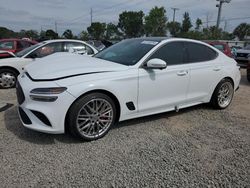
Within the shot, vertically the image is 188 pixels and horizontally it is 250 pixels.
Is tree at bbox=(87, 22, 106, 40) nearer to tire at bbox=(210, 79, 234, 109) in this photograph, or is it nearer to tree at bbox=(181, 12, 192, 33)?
Answer: tree at bbox=(181, 12, 192, 33)

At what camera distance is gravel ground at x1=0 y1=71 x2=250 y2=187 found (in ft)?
9.04

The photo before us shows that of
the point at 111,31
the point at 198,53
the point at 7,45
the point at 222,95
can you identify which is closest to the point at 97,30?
the point at 111,31

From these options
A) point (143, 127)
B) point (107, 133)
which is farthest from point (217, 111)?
point (107, 133)

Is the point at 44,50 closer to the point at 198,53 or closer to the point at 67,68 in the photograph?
the point at 67,68

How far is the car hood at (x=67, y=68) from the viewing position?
341 cm

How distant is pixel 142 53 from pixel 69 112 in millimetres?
1563

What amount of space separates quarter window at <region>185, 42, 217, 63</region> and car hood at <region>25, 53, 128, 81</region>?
1510 millimetres

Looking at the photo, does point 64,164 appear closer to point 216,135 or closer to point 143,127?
point 143,127

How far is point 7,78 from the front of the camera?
273 inches

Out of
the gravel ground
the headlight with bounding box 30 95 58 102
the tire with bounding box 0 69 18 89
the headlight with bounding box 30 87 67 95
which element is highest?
the headlight with bounding box 30 87 67 95

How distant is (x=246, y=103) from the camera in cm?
591

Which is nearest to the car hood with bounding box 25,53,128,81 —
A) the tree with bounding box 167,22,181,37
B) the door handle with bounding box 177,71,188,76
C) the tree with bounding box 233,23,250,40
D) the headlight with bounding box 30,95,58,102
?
the headlight with bounding box 30,95,58,102

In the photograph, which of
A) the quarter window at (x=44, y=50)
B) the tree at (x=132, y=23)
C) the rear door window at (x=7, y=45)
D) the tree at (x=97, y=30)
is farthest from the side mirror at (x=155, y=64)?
the tree at (x=132, y=23)

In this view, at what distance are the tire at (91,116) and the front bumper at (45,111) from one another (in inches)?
4.8
